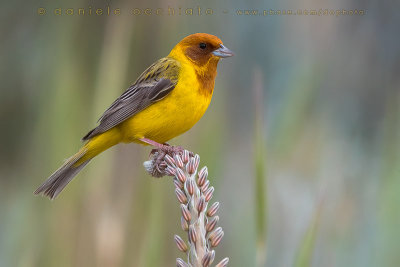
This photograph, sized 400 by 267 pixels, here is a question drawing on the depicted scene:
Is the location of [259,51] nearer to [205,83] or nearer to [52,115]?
[205,83]

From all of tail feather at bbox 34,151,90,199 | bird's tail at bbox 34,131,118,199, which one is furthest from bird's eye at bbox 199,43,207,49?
tail feather at bbox 34,151,90,199

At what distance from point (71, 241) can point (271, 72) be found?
5.83 feet

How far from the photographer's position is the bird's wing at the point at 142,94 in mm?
3047

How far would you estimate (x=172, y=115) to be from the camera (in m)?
3.07

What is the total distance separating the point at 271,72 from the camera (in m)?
3.68

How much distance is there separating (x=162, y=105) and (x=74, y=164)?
596mm

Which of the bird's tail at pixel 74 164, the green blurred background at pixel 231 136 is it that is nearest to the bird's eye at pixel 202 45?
the green blurred background at pixel 231 136

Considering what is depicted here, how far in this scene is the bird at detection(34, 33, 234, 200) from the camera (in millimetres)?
3043

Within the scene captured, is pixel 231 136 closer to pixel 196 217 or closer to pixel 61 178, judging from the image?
pixel 61 178

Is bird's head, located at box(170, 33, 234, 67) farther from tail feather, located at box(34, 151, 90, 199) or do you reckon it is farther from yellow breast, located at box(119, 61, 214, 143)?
tail feather, located at box(34, 151, 90, 199)

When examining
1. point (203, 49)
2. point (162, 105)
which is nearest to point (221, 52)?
point (203, 49)

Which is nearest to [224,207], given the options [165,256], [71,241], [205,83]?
[165,256]

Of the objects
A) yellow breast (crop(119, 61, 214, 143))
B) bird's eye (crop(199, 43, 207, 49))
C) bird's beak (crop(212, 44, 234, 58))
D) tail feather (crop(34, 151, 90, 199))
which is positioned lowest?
tail feather (crop(34, 151, 90, 199))

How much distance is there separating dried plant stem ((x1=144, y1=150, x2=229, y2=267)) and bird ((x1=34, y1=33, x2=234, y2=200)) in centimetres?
119
